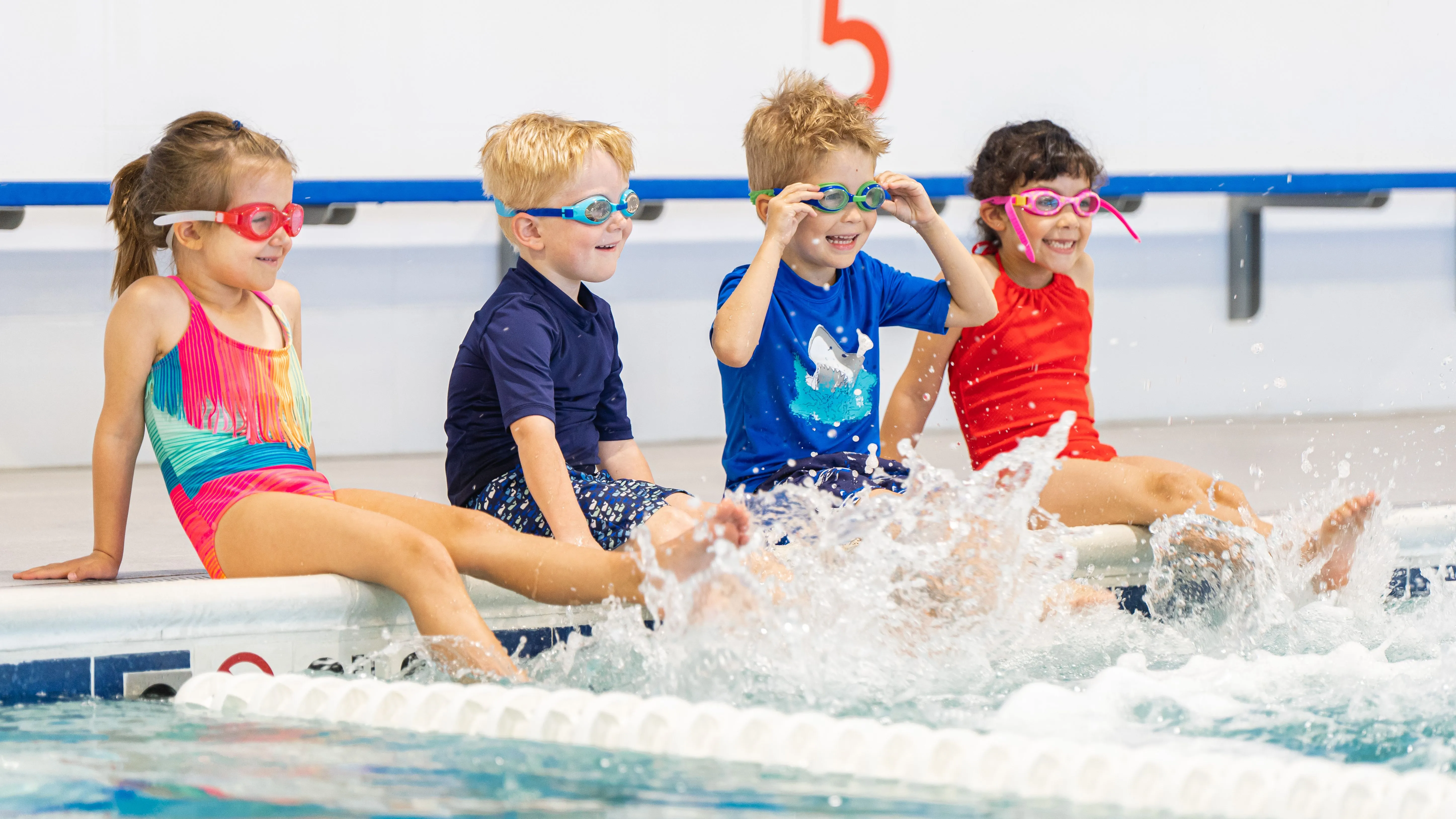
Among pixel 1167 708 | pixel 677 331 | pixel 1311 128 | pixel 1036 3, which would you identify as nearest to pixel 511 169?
pixel 1167 708

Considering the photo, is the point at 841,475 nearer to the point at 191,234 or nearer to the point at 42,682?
the point at 191,234

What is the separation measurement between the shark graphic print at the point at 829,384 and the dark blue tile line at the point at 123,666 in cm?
110

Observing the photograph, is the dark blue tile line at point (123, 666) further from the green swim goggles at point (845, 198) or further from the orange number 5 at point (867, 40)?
the orange number 5 at point (867, 40)

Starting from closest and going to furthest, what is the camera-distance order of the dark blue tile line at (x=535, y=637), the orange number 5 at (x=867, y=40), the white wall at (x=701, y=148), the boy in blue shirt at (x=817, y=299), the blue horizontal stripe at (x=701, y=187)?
the dark blue tile line at (x=535, y=637) < the boy in blue shirt at (x=817, y=299) < the blue horizontal stripe at (x=701, y=187) < the white wall at (x=701, y=148) < the orange number 5 at (x=867, y=40)

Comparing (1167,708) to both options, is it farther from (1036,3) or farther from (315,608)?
(1036,3)

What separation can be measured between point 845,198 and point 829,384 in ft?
1.09

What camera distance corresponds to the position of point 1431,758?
61.7 inches

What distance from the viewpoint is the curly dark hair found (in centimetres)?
293

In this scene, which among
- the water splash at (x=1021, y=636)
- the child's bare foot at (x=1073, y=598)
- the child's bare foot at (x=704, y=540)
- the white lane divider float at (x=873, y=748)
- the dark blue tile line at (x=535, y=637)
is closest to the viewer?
the white lane divider float at (x=873, y=748)

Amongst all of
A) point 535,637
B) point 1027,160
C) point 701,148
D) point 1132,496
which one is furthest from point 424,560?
point 701,148

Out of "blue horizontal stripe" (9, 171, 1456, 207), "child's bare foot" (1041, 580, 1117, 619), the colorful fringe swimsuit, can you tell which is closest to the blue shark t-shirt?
"child's bare foot" (1041, 580, 1117, 619)

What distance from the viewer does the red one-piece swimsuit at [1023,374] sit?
9.29 feet

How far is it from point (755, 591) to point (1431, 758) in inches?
33.5

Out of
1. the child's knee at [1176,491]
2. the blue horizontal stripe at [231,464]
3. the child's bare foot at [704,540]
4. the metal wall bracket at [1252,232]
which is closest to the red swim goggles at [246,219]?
the blue horizontal stripe at [231,464]
